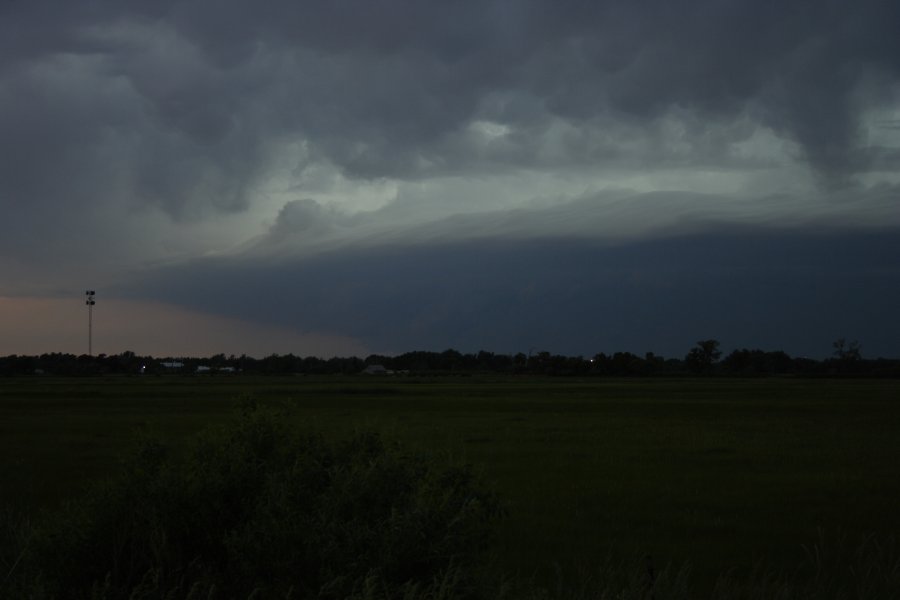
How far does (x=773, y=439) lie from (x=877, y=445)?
368 centimetres

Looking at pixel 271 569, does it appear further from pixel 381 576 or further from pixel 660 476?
pixel 660 476

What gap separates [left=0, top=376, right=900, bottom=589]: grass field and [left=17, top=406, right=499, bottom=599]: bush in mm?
778

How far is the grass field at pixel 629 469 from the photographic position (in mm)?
14736

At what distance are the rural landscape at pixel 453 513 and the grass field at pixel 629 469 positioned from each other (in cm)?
10

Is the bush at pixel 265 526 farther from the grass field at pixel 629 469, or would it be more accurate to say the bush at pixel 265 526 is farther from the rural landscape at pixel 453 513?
the grass field at pixel 629 469

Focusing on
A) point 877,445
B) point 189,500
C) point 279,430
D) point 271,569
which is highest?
point 279,430

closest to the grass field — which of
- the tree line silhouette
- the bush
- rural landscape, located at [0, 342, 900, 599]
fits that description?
rural landscape, located at [0, 342, 900, 599]

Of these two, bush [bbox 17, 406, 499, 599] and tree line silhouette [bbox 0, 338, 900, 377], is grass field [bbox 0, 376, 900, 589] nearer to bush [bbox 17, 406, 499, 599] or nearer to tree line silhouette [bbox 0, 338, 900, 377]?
bush [bbox 17, 406, 499, 599]

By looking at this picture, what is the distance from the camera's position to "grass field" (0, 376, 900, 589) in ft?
48.3

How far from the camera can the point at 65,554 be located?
7.65 m

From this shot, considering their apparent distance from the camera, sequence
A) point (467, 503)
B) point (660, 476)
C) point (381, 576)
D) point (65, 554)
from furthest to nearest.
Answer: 1. point (660, 476)
2. point (467, 503)
3. point (65, 554)
4. point (381, 576)

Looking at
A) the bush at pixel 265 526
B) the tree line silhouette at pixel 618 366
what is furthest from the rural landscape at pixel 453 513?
the tree line silhouette at pixel 618 366

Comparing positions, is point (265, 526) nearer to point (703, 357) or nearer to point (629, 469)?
point (629, 469)

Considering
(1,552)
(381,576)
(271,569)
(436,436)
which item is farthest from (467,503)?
(436,436)
